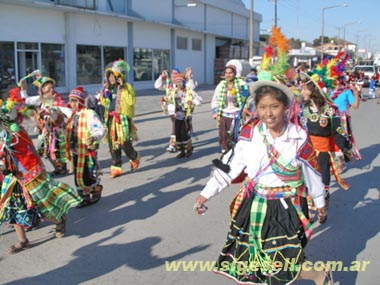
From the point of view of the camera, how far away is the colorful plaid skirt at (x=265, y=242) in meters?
2.94

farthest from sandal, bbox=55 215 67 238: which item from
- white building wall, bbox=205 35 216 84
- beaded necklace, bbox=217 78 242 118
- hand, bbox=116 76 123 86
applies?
white building wall, bbox=205 35 216 84

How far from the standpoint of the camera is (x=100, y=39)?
2384cm

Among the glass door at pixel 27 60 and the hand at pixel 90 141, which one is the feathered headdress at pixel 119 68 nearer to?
the hand at pixel 90 141

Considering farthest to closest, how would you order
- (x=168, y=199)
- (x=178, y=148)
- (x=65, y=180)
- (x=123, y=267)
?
(x=178, y=148), (x=65, y=180), (x=168, y=199), (x=123, y=267)

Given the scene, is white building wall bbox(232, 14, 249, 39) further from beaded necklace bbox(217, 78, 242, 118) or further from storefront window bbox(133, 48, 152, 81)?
beaded necklace bbox(217, 78, 242, 118)

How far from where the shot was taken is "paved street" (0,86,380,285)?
4.05 m

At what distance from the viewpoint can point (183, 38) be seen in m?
33.0

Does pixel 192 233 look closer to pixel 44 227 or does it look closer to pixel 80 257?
pixel 80 257

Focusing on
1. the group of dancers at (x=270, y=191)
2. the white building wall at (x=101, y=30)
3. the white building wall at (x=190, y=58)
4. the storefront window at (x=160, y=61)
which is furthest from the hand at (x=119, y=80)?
the white building wall at (x=190, y=58)

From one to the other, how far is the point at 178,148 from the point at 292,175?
21.0 ft

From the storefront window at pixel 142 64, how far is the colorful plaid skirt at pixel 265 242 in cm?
2489

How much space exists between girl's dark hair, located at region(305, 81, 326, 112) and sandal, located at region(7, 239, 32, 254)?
3.42m

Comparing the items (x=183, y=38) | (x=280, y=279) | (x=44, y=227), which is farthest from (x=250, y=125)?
(x=183, y=38)

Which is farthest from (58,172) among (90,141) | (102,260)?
(102,260)
